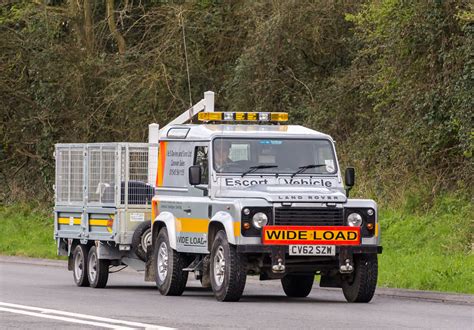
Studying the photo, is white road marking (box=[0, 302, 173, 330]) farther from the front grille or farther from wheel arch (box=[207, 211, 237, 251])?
the front grille

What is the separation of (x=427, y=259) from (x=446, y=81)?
670 cm

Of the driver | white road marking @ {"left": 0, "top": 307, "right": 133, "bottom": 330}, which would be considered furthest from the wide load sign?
white road marking @ {"left": 0, "top": 307, "right": 133, "bottom": 330}

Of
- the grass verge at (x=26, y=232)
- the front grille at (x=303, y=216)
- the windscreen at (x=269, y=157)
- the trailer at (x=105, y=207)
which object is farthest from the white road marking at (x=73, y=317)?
the grass verge at (x=26, y=232)

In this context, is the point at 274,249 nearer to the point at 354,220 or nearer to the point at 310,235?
the point at 310,235

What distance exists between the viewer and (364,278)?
18.9 metres

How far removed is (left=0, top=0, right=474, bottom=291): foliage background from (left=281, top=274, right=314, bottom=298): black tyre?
1620 mm

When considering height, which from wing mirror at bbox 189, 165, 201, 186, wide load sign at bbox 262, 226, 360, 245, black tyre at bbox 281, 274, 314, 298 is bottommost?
black tyre at bbox 281, 274, 314, 298

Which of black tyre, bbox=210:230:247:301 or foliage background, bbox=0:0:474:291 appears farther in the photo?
foliage background, bbox=0:0:474:291

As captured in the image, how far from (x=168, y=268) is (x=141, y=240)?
1776 mm

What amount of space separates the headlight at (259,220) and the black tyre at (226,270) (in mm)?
432

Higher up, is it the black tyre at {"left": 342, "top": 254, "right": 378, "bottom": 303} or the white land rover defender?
the white land rover defender

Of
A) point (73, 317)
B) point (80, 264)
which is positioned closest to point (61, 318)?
point (73, 317)

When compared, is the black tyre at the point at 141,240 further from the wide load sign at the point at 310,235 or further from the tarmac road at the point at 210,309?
the wide load sign at the point at 310,235

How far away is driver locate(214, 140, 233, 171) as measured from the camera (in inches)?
792
